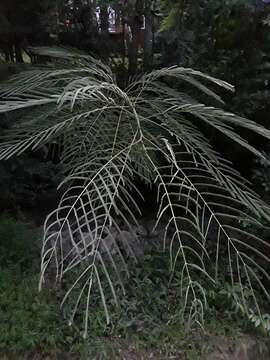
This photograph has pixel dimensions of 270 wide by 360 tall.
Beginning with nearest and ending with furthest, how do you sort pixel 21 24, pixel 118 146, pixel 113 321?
pixel 118 146, pixel 113 321, pixel 21 24

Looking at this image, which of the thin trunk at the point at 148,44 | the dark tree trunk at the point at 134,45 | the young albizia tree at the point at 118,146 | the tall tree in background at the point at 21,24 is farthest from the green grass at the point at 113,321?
the dark tree trunk at the point at 134,45

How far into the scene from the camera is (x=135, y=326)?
2842 mm

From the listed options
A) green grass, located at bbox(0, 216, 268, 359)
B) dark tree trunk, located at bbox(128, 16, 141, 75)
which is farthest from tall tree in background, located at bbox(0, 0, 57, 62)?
green grass, located at bbox(0, 216, 268, 359)

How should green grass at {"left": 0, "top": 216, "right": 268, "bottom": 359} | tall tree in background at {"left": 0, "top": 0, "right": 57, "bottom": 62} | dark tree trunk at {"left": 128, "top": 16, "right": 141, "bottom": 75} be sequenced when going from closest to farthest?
green grass at {"left": 0, "top": 216, "right": 268, "bottom": 359}, tall tree in background at {"left": 0, "top": 0, "right": 57, "bottom": 62}, dark tree trunk at {"left": 128, "top": 16, "right": 141, "bottom": 75}

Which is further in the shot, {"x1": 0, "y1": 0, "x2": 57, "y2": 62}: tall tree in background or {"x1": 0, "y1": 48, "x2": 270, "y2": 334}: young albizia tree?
{"x1": 0, "y1": 0, "x2": 57, "y2": 62}: tall tree in background

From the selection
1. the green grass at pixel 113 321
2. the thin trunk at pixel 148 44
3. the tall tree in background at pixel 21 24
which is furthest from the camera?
the thin trunk at pixel 148 44

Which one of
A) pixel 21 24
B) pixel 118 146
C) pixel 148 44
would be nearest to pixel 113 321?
pixel 118 146

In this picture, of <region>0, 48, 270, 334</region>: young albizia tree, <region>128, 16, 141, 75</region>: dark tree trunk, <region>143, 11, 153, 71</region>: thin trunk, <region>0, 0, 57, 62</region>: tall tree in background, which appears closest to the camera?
<region>0, 48, 270, 334</region>: young albizia tree

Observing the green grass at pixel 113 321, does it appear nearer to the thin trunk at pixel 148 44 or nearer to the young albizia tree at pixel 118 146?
the young albizia tree at pixel 118 146

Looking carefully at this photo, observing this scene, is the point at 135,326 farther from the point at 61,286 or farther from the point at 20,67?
the point at 20,67

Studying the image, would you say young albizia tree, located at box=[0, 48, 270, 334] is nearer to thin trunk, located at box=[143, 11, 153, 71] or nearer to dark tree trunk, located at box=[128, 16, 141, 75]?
thin trunk, located at box=[143, 11, 153, 71]

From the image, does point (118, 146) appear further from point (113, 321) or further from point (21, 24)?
point (21, 24)

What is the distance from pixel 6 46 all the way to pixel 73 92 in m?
2.09

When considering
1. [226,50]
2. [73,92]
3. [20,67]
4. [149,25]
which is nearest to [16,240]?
[20,67]
